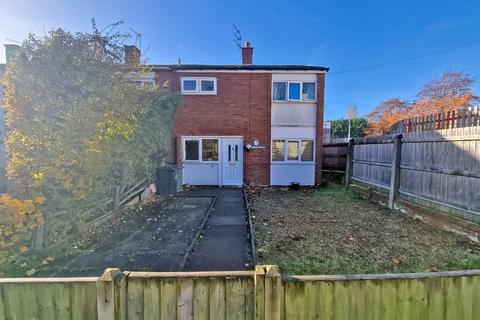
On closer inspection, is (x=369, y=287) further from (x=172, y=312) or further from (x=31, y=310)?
(x=31, y=310)

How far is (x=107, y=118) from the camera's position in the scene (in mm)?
5297

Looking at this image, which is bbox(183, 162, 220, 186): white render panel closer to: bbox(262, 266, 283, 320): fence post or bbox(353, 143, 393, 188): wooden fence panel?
bbox(353, 143, 393, 188): wooden fence panel

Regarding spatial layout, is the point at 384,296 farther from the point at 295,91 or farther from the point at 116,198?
the point at 295,91

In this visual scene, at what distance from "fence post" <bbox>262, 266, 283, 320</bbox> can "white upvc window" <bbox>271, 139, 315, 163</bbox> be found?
38.6 feet

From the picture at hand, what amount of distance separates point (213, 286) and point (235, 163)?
11554 millimetres

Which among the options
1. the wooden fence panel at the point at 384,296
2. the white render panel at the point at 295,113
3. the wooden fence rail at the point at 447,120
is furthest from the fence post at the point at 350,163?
the wooden fence panel at the point at 384,296

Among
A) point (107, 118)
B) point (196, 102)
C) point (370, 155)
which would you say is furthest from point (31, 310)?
point (196, 102)

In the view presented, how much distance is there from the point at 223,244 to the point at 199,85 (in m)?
9.80

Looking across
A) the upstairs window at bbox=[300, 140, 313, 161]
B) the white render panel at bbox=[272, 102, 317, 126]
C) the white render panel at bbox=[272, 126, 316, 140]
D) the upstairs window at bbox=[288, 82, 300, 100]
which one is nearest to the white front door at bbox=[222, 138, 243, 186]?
the white render panel at bbox=[272, 126, 316, 140]

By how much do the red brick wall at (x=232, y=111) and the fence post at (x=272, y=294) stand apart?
11.6m

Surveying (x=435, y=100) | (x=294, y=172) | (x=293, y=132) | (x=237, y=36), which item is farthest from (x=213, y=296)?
(x=435, y=100)

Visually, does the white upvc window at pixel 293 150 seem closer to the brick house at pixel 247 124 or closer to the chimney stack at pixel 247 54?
the brick house at pixel 247 124

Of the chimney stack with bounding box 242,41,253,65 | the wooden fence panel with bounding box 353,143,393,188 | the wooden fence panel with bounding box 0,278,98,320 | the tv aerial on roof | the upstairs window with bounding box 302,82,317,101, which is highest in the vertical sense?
the tv aerial on roof

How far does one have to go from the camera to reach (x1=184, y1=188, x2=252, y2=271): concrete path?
4.43 metres
